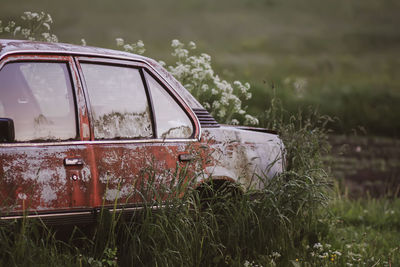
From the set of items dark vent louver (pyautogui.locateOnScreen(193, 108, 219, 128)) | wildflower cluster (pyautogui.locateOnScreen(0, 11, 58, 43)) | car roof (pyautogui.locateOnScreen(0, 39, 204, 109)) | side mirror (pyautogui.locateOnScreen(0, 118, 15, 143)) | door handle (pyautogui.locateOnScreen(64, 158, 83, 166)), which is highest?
wildflower cluster (pyautogui.locateOnScreen(0, 11, 58, 43))

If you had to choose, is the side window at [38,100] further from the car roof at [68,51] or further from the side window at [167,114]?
the side window at [167,114]

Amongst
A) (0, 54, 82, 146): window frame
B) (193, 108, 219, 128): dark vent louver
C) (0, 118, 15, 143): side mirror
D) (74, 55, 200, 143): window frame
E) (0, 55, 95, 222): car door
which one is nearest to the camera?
(0, 118, 15, 143): side mirror

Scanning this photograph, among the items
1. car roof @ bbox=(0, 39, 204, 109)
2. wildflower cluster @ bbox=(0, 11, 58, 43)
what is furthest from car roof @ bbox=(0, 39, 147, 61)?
wildflower cluster @ bbox=(0, 11, 58, 43)

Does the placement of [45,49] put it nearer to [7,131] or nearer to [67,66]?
[67,66]

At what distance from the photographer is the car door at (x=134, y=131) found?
13.9 ft

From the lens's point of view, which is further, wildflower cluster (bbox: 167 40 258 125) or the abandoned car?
wildflower cluster (bbox: 167 40 258 125)

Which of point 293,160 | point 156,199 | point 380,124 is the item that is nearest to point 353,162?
point 380,124

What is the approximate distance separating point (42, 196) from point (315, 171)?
270cm

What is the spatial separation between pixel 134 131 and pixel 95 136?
35 cm

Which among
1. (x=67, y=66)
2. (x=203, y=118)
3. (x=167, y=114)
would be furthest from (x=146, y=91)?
(x=67, y=66)

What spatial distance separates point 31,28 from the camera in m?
7.14

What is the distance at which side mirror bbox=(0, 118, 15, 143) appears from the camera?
3.68m

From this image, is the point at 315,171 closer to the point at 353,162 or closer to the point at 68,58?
the point at 68,58

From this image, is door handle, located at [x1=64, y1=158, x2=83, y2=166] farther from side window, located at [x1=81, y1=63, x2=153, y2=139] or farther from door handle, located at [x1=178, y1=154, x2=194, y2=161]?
door handle, located at [x1=178, y1=154, x2=194, y2=161]
